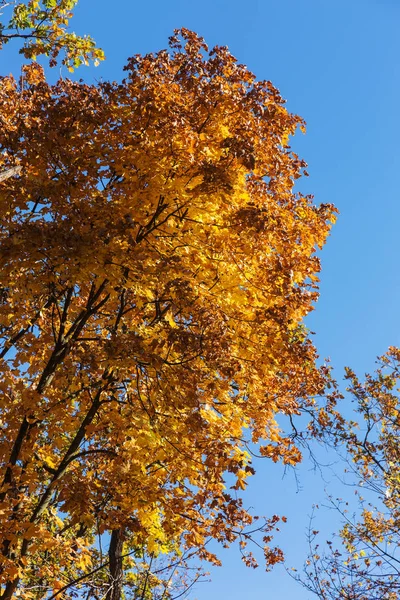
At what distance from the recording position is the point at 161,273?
5.92 meters

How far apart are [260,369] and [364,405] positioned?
9579 mm

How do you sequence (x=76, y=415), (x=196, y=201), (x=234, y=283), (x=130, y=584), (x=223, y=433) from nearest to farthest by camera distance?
(x=196, y=201) < (x=234, y=283) < (x=223, y=433) < (x=76, y=415) < (x=130, y=584)

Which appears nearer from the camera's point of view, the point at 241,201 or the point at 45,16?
the point at 241,201

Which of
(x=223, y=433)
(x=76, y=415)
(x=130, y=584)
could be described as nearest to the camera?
(x=223, y=433)

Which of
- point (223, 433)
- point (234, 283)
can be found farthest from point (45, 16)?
point (223, 433)

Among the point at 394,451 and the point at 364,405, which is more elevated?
the point at 364,405

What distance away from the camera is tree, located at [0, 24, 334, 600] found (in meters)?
5.96

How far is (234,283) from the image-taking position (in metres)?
6.60

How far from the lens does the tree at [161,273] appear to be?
5.96 meters

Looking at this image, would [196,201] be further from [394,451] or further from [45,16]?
[394,451]

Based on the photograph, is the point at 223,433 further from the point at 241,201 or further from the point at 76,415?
the point at 241,201

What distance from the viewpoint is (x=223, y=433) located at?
23.6ft

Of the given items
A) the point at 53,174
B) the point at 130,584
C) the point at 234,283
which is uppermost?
the point at 53,174

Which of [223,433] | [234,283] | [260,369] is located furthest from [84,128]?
[223,433]
